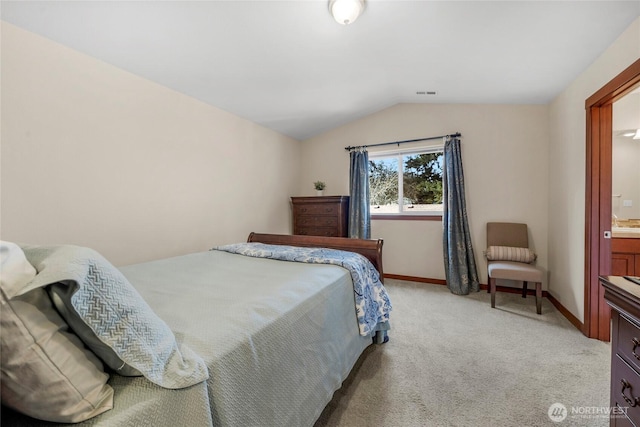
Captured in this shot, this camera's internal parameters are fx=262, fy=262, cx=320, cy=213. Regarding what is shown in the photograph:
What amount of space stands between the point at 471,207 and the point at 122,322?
376 cm

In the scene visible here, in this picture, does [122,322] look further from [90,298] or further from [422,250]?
[422,250]

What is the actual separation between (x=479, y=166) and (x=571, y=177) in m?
1.00

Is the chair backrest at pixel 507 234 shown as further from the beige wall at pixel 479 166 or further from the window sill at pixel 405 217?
the window sill at pixel 405 217

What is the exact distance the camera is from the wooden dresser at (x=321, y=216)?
383 cm

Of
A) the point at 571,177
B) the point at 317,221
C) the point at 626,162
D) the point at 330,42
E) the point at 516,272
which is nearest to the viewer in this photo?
the point at 330,42

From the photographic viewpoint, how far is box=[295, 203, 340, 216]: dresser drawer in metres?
3.86

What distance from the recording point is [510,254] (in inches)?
121

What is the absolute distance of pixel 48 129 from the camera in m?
1.83

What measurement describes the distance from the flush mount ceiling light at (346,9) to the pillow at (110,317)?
190 centimetres

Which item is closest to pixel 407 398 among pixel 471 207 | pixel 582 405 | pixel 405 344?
pixel 405 344

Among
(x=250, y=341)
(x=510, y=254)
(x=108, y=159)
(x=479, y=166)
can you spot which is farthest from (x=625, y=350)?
(x=108, y=159)

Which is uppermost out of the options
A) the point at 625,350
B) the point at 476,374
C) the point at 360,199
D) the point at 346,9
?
the point at 346,9

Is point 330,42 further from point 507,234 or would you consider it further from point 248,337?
point 507,234

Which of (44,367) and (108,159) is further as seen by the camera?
(108,159)
